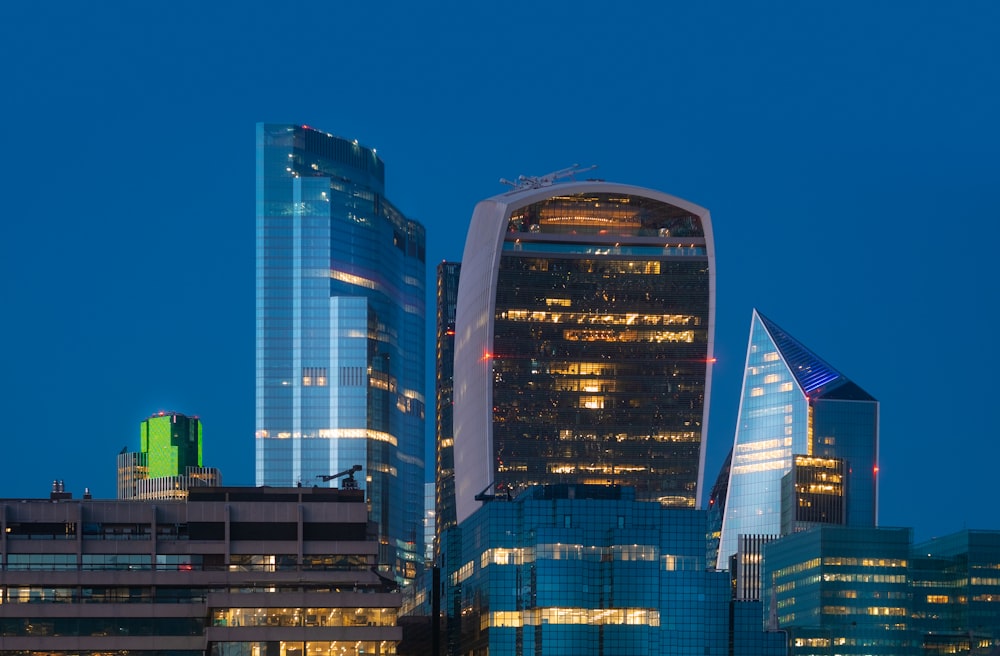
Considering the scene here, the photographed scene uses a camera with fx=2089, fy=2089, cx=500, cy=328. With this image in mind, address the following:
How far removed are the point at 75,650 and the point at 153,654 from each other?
7.03 m

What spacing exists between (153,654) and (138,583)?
311 inches

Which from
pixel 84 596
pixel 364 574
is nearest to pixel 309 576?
pixel 364 574

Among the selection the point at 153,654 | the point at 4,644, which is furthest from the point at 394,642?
the point at 4,644

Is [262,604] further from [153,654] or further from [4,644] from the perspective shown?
[4,644]

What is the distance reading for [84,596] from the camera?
19462cm

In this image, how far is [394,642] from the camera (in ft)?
629

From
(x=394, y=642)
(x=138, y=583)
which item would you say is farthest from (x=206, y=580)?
(x=394, y=642)

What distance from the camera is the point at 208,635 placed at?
189625 millimetres

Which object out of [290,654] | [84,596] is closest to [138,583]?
[84,596]

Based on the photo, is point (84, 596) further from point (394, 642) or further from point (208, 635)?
point (394, 642)

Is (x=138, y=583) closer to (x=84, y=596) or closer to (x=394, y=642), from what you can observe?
(x=84, y=596)

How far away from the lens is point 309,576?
199000 millimetres

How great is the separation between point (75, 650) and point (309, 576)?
2300 centimetres

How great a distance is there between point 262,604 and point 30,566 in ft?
81.7
